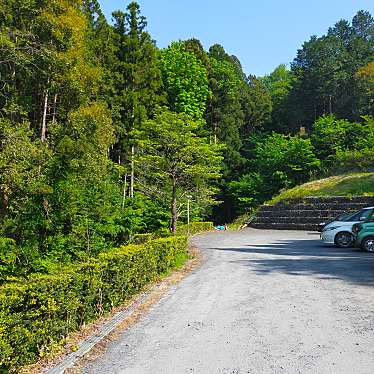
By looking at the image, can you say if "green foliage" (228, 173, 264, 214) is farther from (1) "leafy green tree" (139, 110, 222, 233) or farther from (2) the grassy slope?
(1) "leafy green tree" (139, 110, 222, 233)

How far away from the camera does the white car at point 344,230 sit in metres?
15.2

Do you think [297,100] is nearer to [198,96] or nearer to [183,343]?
[198,96]

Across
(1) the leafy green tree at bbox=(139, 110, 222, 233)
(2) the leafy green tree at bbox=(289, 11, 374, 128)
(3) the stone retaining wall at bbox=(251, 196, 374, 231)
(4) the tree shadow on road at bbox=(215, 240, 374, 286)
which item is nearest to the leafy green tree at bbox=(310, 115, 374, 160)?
(2) the leafy green tree at bbox=(289, 11, 374, 128)

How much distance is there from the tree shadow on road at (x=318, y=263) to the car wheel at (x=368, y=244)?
0.26 meters

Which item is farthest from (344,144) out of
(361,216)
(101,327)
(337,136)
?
(101,327)

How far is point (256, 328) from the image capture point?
5328 mm

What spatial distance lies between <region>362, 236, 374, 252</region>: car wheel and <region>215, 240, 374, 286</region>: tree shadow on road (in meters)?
0.26

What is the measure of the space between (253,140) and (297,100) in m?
8.98

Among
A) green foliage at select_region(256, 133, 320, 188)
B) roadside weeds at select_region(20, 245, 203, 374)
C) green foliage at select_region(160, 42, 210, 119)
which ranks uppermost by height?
green foliage at select_region(160, 42, 210, 119)

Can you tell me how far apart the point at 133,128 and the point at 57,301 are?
21832 millimetres

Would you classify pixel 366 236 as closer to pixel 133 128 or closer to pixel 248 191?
pixel 133 128

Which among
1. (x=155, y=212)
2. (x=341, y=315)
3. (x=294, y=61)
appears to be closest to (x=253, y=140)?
(x=294, y=61)

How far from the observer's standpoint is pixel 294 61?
53.6 meters

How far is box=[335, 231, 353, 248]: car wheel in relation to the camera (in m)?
15.3
